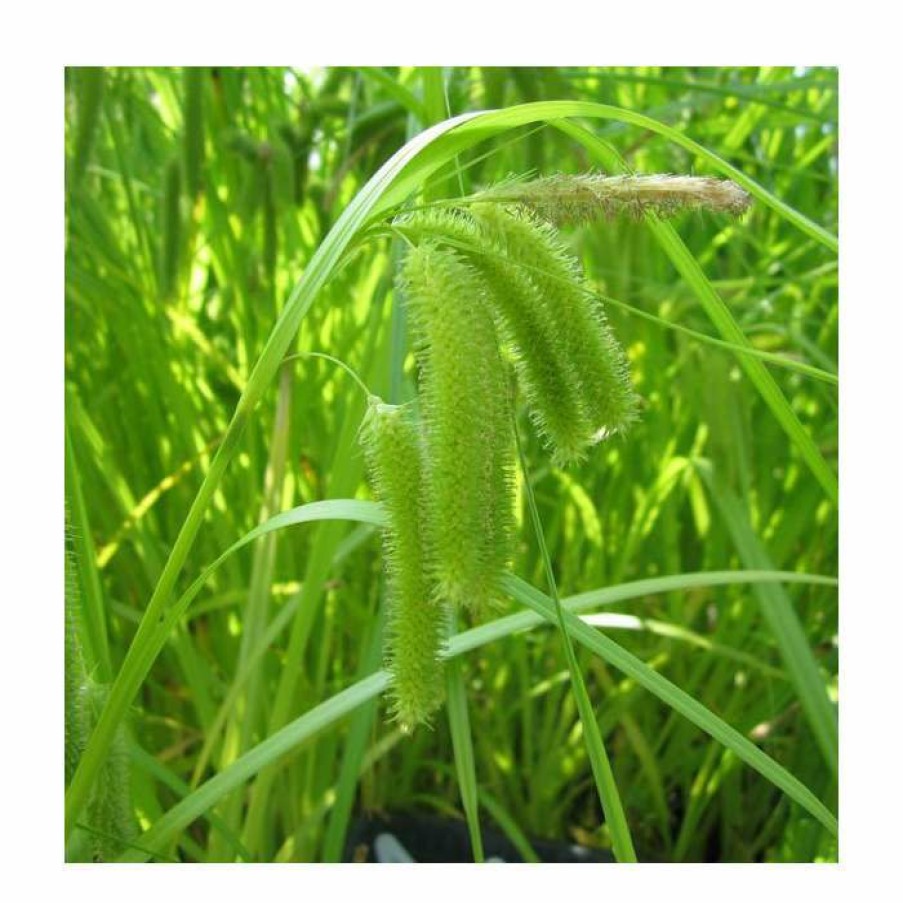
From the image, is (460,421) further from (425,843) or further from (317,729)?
(425,843)

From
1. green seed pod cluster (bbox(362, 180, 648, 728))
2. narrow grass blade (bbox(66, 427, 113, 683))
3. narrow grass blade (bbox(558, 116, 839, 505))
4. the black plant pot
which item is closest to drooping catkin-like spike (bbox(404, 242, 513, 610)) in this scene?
green seed pod cluster (bbox(362, 180, 648, 728))

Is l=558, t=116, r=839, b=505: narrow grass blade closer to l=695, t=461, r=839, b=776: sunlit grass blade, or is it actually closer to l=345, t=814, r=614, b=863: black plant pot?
l=695, t=461, r=839, b=776: sunlit grass blade

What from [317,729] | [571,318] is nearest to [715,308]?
[571,318]

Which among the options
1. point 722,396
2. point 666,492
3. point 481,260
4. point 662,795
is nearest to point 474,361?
point 481,260

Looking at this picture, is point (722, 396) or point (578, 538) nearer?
point (722, 396)

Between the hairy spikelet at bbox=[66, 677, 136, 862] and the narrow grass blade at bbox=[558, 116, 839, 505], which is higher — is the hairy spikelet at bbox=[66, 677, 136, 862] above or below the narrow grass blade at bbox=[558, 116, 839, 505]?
below

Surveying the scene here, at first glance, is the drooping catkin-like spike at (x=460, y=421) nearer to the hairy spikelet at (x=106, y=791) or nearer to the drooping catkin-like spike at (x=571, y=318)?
the drooping catkin-like spike at (x=571, y=318)
